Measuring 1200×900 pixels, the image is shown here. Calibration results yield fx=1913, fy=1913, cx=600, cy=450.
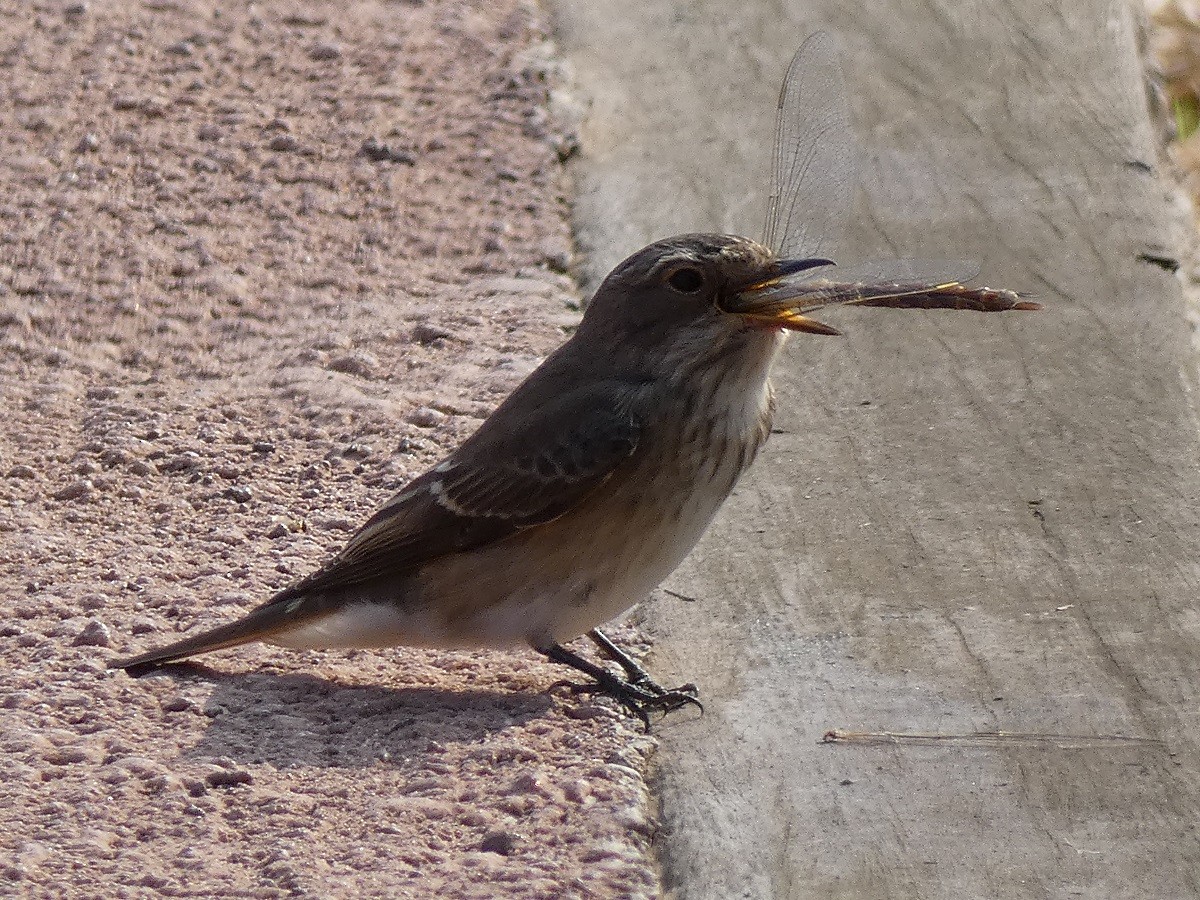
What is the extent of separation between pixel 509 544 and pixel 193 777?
3.34 feet

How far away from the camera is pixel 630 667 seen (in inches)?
172

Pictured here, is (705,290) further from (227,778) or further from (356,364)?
(227,778)

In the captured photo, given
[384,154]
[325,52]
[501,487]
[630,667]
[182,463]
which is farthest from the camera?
[325,52]

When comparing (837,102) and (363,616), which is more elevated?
Answer: (837,102)

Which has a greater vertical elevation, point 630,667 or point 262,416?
point 262,416

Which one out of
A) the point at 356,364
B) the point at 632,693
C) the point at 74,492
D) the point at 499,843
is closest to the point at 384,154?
the point at 356,364

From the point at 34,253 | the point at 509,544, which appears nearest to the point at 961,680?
the point at 509,544

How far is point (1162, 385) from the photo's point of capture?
16.5 feet

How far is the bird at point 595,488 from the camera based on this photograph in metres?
4.37

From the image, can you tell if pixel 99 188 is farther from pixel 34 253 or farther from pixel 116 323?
pixel 116 323

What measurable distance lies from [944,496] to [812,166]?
0.89 m

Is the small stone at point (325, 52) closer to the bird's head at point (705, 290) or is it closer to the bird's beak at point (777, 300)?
the bird's head at point (705, 290)

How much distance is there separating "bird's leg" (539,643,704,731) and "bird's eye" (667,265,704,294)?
2.96 ft

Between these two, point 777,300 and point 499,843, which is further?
point 777,300
